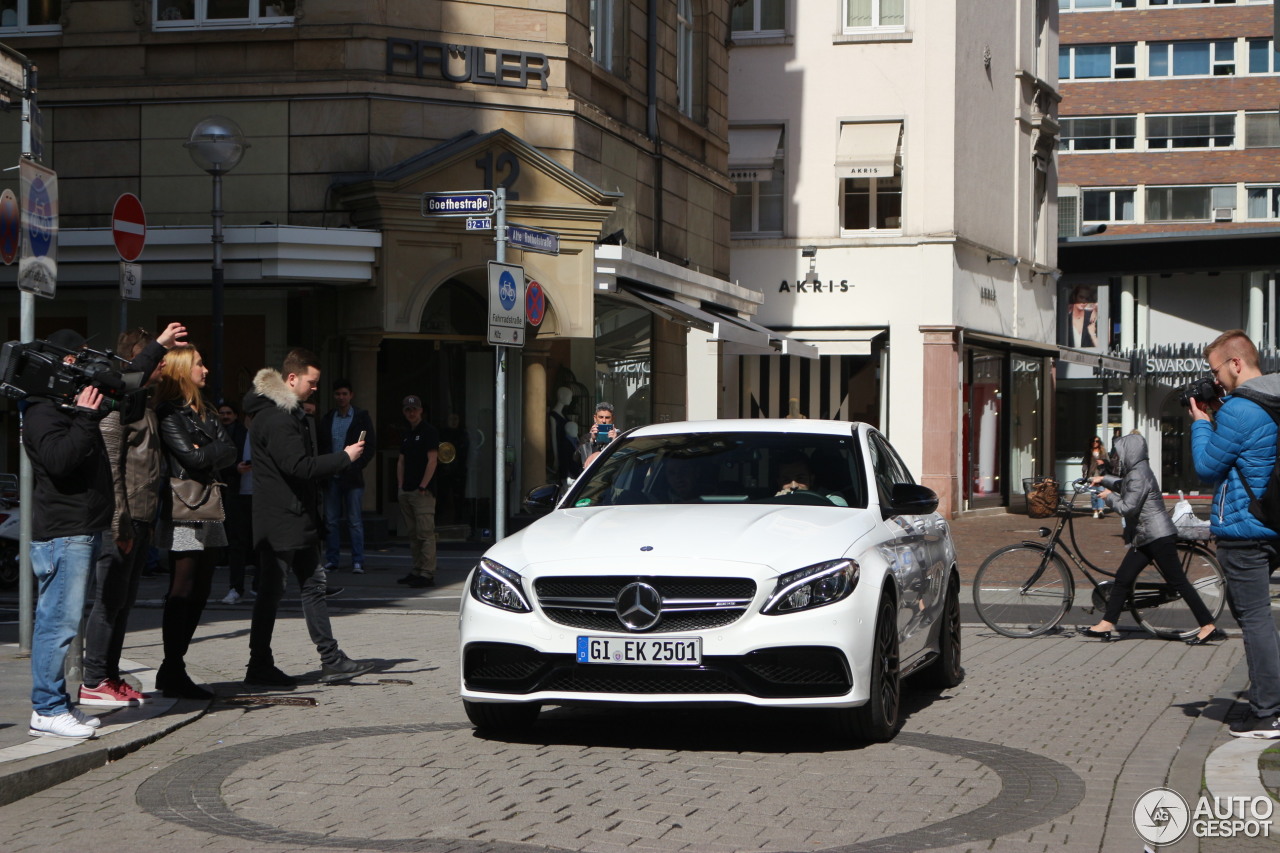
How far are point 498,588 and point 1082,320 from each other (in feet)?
133

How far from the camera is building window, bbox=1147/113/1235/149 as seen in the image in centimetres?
6275

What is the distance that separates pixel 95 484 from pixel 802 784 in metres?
3.34

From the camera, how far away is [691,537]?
25.4 feet

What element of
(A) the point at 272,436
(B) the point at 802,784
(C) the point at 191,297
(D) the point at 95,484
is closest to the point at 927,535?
(B) the point at 802,784

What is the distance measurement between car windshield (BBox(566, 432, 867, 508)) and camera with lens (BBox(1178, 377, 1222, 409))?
1.67 m

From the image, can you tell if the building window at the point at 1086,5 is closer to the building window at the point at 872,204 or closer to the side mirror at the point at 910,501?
the building window at the point at 872,204

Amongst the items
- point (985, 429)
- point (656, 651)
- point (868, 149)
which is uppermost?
point (868, 149)

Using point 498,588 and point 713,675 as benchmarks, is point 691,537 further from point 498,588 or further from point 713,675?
point 498,588

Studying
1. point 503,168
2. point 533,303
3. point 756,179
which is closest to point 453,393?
point 503,168

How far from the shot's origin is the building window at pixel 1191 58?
62.5 m

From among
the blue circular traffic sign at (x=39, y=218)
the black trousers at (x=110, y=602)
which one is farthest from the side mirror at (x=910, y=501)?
the blue circular traffic sign at (x=39, y=218)

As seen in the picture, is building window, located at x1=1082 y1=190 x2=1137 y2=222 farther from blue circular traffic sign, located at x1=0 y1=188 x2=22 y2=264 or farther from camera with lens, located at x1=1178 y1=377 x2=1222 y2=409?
camera with lens, located at x1=1178 y1=377 x2=1222 y2=409

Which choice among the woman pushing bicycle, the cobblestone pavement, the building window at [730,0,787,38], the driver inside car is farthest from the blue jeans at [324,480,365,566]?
the building window at [730,0,787,38]

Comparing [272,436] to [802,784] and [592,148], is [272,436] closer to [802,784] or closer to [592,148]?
[802,784]
